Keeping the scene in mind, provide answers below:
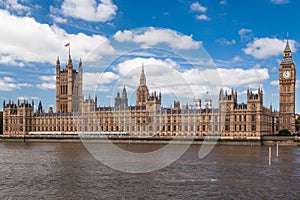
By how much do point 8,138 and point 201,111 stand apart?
2557 inches

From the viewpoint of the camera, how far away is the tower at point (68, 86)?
166 metres

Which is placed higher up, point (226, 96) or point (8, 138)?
point (226, 96)

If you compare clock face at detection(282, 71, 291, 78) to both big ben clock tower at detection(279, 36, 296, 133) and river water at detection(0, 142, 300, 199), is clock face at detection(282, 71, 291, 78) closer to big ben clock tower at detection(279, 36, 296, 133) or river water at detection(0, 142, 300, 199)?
big ben clock tower at detection(279, 36, 296, 133)

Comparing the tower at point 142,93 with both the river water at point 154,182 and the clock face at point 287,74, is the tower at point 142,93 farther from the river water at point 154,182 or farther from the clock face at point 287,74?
the river water at point 154,182

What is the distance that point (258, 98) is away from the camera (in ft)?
363

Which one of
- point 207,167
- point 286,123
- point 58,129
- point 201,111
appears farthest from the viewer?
point 58,129

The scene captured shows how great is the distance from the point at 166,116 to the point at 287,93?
41556 mm

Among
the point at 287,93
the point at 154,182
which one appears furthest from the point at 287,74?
the point at 154,182

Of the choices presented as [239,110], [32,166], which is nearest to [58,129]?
[239,110]

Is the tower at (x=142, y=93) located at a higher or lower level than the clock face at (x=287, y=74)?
lower

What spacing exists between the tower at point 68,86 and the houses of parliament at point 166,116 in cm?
350

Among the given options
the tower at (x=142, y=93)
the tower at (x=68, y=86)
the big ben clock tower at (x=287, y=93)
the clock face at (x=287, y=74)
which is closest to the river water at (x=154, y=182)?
the big ben clock tower at (x=287, y=93)

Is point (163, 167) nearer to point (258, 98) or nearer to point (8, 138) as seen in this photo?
point (258, 98)

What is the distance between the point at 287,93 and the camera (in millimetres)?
129875
